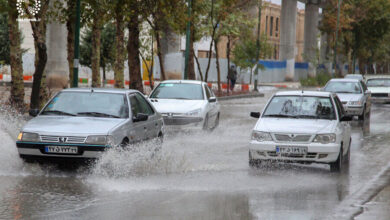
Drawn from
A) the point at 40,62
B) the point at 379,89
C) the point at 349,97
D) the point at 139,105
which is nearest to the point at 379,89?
the point at 379,89

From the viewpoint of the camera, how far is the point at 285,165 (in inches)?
515

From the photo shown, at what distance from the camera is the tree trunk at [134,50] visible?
87.2ft

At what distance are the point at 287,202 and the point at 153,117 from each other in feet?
14.9

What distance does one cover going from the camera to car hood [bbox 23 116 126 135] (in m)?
11.0

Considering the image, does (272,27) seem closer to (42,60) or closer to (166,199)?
(42,60)

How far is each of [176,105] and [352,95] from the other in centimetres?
972

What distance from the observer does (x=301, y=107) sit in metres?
13.4

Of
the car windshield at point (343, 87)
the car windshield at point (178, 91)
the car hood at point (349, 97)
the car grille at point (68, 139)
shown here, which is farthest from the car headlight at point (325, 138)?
the car windshield at point (343, 87)

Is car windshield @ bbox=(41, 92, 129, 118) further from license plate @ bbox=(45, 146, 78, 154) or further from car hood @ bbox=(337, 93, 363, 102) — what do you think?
car hood @ bbox=(337, 93, 363, 102)

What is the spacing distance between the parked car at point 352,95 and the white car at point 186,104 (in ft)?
22.0

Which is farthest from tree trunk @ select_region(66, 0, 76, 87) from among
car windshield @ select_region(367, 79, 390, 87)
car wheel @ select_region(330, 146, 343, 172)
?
car windshield @ select_region(367, 79, 390, 87)

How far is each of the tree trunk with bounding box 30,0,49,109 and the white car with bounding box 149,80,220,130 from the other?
3.37 metres

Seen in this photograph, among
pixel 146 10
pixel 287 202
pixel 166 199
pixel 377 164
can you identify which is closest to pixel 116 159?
pixel 166 199

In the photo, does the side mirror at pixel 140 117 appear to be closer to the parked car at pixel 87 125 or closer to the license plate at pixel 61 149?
the parked car at pixel 87 125
